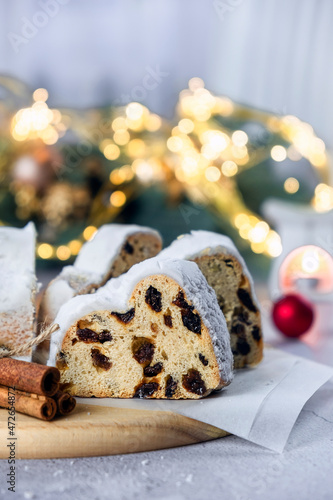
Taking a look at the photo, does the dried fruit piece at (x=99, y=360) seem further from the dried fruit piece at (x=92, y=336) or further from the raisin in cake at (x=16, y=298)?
the raisin in cake at (x=16, y=298)

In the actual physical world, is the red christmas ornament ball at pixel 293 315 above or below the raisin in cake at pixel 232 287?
below

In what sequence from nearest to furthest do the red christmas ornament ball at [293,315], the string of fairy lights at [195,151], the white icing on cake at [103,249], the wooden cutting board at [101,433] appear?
the wooden cutting board at [101,433]
the white icing on cake at [103,249]
the red christmas ornament ball at [293,315]
the string of fairy lights at [195,151]

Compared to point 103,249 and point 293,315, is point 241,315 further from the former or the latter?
point 293,315

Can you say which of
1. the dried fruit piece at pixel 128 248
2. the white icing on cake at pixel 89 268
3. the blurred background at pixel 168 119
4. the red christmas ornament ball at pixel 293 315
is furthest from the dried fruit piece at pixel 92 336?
the blurred background at pixel 168 119

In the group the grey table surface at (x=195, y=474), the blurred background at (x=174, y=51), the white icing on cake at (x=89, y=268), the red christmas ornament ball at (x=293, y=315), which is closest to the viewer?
the grey table surface at (x=195, y=474)

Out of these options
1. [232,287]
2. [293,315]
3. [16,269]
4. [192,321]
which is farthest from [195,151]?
[192,321]

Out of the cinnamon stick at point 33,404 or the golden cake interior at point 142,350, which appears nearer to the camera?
the cinnamon stick at point 33,404
